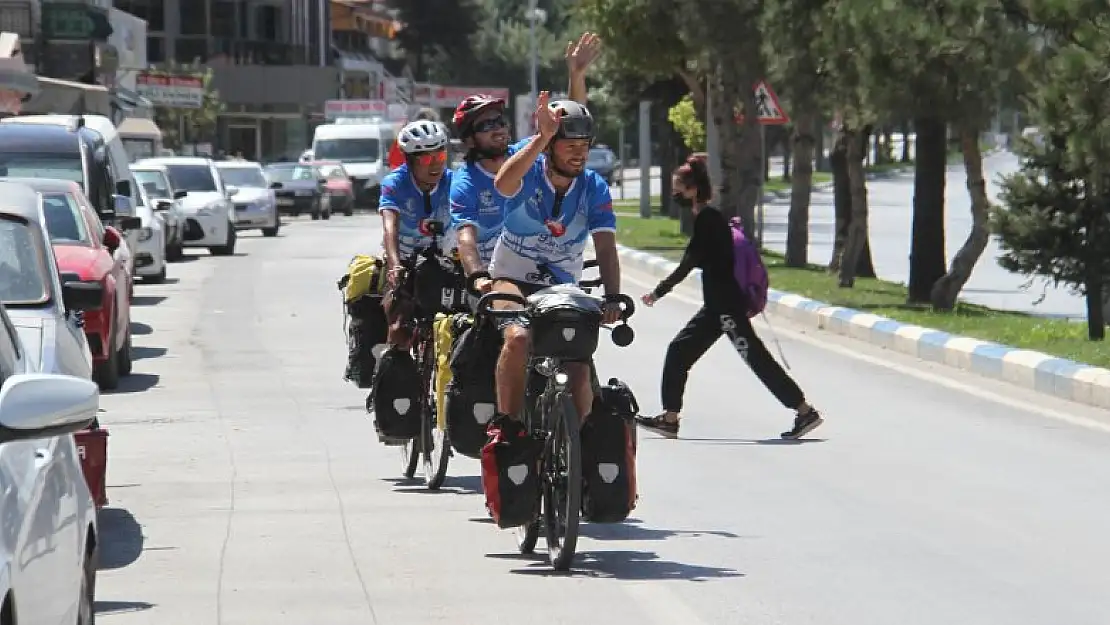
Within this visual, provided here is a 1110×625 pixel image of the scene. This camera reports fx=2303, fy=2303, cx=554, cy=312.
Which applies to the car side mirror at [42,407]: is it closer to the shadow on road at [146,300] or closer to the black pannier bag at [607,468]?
the black pannier bag at [607,468]

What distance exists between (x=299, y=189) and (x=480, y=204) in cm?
4811

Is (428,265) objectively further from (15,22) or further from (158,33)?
(158,33)

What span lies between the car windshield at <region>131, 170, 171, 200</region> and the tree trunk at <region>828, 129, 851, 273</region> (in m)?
10.1

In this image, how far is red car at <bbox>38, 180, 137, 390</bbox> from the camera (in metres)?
15.5

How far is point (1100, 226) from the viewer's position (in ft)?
80.6

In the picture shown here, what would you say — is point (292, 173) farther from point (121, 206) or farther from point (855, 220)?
point (121, 206)

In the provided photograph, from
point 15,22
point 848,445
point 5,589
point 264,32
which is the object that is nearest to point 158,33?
point 264,32

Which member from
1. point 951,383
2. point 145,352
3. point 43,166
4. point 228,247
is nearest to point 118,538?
point 951,383

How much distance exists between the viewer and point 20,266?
10.7 metres

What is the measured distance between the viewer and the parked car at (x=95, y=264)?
15.5 metres

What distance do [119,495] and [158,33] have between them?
86.9m

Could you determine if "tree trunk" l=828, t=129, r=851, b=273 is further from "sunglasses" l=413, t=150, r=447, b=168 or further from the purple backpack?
"sunglasses" l=413, t=150, r=447, b=168

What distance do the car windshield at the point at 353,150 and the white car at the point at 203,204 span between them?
26890mm

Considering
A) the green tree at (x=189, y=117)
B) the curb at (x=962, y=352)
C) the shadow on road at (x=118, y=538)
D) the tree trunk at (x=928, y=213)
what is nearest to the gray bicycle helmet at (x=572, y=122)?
the shadow on road at (x=118, y=538)
